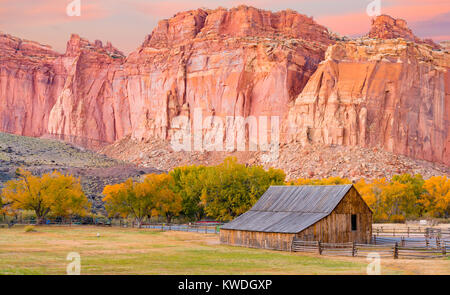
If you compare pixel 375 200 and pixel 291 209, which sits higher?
pixel 375 200

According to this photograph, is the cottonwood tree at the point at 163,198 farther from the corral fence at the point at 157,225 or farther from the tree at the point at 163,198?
the corral fence at the point at 157,225

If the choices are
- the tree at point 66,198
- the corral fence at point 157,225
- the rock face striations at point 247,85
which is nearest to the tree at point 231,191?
the corral fence at point 157,225

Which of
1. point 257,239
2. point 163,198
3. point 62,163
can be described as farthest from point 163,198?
point 62,163

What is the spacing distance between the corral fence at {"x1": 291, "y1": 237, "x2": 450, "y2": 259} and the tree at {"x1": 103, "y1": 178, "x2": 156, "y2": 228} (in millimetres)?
33595

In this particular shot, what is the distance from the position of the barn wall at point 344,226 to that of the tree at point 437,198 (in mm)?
45537

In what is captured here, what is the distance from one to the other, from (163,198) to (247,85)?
80.2 meters

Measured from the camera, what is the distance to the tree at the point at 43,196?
224 ft

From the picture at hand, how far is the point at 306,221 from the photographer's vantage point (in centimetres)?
4247

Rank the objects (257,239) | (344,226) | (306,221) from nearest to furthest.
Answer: (306,221), (344,226), (257,239)

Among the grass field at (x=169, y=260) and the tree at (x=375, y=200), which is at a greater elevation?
the tree at (x=375, y=200)

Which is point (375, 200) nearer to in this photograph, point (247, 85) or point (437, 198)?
point (437, 198)

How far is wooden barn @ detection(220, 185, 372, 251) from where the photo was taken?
41.9 meters

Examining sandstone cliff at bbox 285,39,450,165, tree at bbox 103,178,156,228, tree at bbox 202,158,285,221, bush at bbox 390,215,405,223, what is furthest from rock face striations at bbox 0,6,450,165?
tree at bbox 103,178,156,228
